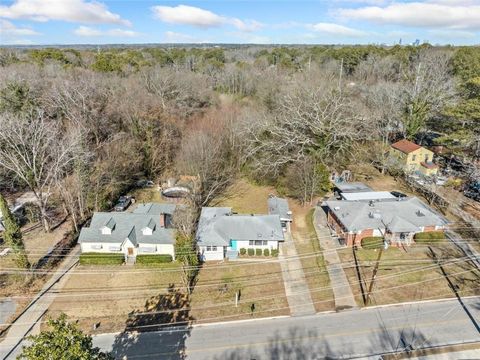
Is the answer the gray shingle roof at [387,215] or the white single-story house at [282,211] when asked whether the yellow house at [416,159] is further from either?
the white single-story house at [282,211]

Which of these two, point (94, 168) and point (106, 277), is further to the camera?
point (94, 168)

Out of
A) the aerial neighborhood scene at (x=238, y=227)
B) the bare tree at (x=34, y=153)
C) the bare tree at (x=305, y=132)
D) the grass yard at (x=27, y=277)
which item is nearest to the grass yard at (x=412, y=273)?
the aerial neighborhood scene at (x=238, y=227)

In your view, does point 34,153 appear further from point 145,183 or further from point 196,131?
point 196,131

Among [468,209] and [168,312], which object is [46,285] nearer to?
[168,312]

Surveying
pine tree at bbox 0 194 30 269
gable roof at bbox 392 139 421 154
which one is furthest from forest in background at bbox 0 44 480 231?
pine tree at bbox 0 194 30 269

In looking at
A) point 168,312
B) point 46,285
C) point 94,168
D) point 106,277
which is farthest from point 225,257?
point 94,168

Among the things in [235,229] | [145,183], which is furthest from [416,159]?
[145,183]
